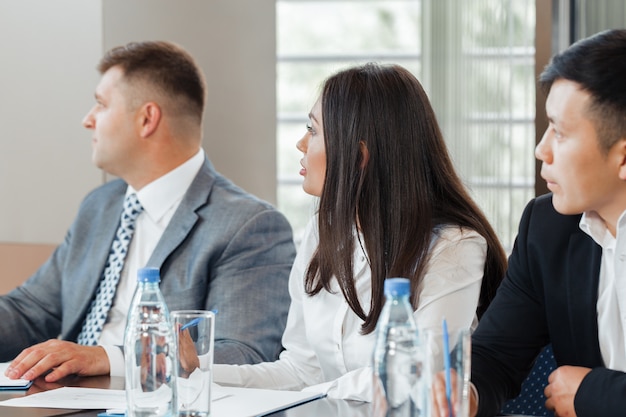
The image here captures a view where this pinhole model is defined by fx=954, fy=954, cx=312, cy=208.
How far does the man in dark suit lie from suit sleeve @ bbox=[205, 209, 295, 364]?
707 millimetres

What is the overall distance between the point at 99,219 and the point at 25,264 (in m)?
0.52

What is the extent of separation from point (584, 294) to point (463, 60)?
3.78m

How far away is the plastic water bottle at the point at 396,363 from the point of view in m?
1.22

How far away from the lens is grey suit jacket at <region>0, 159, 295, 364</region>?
2430 mm

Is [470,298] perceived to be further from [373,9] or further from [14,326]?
[373,9]

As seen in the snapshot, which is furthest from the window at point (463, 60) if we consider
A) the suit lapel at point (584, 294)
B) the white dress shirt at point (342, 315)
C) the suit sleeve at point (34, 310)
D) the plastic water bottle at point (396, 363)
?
the plastic water bottle at point (396, 363)

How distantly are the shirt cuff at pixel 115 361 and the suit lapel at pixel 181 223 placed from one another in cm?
57

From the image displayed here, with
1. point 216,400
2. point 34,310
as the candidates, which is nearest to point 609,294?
point 216,400

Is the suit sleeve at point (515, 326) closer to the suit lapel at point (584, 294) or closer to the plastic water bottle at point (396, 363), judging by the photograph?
the suit lapel at point (584, 294)

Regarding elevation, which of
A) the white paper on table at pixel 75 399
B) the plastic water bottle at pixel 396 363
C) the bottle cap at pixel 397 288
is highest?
the bottle cap at pixel 397 288

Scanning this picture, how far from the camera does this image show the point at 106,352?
194 centimetres

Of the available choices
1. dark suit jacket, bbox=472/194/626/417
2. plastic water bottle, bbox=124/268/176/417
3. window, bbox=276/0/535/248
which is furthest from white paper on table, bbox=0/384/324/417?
window, bbox=276/0/535/248

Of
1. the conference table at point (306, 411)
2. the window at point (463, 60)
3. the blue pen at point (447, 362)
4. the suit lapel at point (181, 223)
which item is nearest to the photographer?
the blue pen at point (447, 362)

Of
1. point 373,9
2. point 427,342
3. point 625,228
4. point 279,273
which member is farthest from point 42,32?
point 373,9
